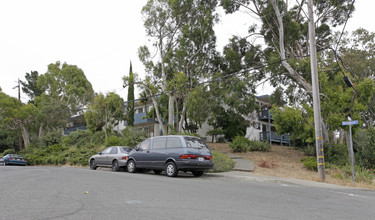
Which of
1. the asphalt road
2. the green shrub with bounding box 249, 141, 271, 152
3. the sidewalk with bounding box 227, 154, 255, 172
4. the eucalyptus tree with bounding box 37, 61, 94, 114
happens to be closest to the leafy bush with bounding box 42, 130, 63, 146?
the eucalyptus tree with bounding box 37, 61, 94, 114

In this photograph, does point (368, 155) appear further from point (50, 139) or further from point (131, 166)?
point (50, 139)

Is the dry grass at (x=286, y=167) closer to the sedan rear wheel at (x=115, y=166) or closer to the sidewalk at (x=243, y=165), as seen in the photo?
the sidewalk at (x=243, y=165)

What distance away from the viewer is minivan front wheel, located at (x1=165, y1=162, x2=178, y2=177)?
42.9 ft

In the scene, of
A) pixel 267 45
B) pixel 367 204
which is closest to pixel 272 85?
pixel 267 45

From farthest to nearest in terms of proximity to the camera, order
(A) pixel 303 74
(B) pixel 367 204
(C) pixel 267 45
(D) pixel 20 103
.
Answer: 1. (D) pixel 20 103
2. (C) pixel 267 45
3. (A) pixel 303 74
4. (B) pixel 367 204

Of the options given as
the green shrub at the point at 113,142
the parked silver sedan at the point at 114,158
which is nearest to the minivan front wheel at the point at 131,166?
the parked silver sedan at the point at 114,158

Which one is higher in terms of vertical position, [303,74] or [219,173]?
[303,74]

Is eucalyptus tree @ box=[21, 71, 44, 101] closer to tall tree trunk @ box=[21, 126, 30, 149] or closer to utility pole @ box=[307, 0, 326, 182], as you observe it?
tall tree trunk @ box=[21, 126, 30, 149]

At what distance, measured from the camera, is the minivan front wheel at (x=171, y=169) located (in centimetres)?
1307

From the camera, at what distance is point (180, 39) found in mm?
29266

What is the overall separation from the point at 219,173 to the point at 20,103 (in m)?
28.8

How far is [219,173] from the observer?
1529 cm

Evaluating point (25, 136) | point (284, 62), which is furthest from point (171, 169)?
point (25, 136)

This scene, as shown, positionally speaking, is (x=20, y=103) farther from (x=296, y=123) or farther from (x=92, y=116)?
(x=296, y=123)
